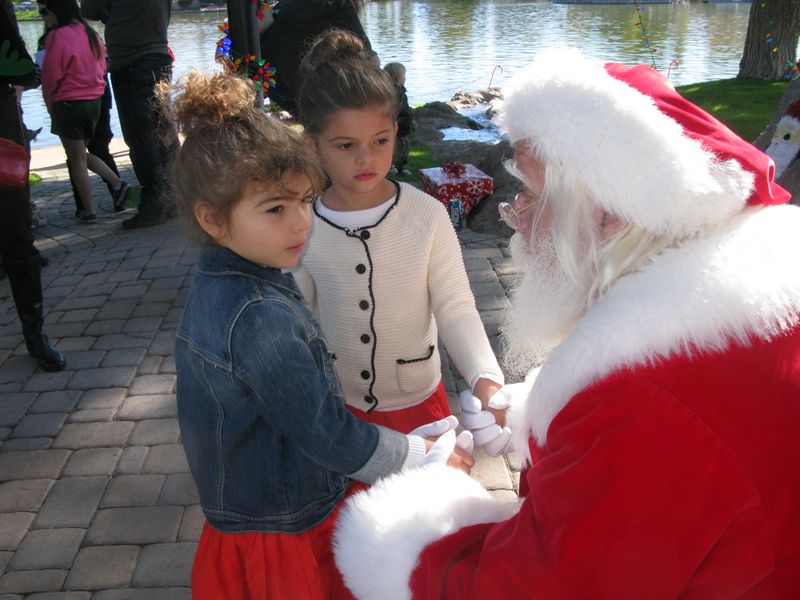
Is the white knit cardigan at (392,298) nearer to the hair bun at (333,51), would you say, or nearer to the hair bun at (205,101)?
the hair bun at (333,51)

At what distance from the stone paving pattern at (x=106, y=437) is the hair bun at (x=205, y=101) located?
1671 millimetres

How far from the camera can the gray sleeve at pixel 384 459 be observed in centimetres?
156

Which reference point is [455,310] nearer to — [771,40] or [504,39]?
[771,40]

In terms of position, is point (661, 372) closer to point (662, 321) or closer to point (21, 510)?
point (662, 321)

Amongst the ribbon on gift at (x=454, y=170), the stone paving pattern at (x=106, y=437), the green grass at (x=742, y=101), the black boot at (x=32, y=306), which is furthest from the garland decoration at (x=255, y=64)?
the green grass at (x=742, y=101)

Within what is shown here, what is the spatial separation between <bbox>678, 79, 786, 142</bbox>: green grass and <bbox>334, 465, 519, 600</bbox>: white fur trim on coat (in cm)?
702

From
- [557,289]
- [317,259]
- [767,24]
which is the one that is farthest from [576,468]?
[767,24]

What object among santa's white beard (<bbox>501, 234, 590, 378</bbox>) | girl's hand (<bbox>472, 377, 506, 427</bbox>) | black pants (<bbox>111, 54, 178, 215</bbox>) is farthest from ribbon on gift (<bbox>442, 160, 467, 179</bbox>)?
santa's white beard (<bbox>501, 234, 590, 378</bbox>)

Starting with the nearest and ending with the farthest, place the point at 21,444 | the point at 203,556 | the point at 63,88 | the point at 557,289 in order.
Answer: the point at 557,289 < the point at 203,556 < the point at 21,444 < the point at 63,88

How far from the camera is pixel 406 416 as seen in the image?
220 centimetres

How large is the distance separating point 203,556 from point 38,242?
5.34 meters

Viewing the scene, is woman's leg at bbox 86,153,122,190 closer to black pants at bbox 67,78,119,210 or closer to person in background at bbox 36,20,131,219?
person in background at bbox 36,20,131,219

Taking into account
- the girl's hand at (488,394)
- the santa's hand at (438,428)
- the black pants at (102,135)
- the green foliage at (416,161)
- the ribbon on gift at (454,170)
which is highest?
the santa's hand at (438,428)

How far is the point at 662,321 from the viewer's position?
42.4 inches
